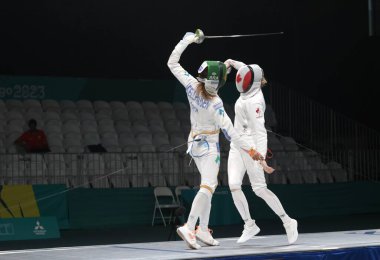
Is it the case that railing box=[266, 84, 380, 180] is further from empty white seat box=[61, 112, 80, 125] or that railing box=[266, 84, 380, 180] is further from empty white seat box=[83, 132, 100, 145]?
empty white seat box=[61, 112, 80, 125]

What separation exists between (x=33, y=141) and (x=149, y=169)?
6.31 ft

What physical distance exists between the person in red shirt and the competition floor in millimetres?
5873

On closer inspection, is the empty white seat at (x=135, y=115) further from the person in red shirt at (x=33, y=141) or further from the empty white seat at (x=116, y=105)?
the person in red shirt at (x=33, y=141)

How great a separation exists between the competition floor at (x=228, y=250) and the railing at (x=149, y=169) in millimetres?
4387


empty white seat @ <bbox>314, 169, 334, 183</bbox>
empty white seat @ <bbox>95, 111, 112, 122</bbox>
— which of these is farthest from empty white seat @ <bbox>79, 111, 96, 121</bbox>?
empty white seat @ <bbox>314, 169, 334, 183</bbox>

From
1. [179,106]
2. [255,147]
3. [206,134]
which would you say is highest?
[179,106]

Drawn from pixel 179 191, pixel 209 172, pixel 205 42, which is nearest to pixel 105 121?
pixel 179 191

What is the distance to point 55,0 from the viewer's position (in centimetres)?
1533

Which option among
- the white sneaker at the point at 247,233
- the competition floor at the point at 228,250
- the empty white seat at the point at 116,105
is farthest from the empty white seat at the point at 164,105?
the white sneaker at the point at 247,233

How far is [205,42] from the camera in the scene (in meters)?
16.5

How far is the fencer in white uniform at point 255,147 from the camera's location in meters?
7.41

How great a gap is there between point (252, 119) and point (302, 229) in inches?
187

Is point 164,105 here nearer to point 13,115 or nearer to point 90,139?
point 90,139

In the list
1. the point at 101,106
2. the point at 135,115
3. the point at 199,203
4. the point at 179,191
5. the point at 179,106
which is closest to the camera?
the point at 199,203
